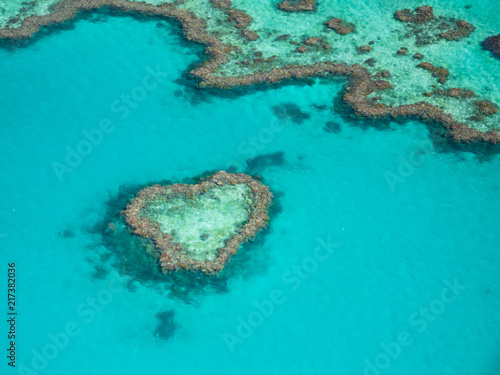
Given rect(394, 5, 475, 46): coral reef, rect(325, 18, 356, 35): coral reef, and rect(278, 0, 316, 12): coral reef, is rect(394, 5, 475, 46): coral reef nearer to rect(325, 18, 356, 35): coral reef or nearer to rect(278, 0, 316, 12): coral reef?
rect(325, 18, 356, 35): coral reef

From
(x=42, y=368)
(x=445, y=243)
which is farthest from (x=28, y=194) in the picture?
(x=445, y=243)

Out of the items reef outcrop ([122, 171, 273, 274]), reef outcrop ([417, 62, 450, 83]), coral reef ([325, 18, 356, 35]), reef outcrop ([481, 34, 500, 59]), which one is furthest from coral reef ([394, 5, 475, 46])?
reef outcrop ([122, 171, 273, 274])

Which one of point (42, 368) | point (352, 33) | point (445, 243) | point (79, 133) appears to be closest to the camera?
point (42, 368)

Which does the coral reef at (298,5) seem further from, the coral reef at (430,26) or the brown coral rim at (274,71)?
the coral reef at (430,26)

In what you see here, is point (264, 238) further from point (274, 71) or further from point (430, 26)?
point (430, 26)

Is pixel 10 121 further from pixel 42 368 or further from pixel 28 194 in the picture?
pixel 42 368

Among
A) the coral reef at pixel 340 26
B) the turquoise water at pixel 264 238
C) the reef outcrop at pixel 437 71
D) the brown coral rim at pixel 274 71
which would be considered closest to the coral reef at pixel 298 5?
the coral reef at pixel 340 26
